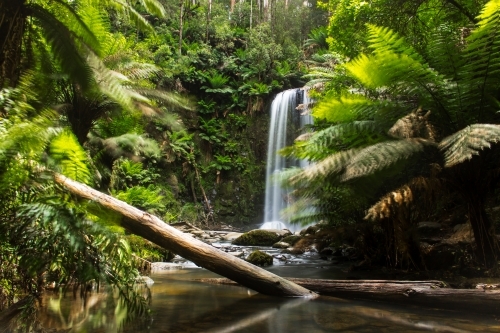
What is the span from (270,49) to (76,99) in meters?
11.1

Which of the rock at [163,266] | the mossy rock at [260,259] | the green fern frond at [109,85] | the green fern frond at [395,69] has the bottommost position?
the rock at [163,266]

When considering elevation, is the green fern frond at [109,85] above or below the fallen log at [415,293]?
above

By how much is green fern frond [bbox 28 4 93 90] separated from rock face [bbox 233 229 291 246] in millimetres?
5957

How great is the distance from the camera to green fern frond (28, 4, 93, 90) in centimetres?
344

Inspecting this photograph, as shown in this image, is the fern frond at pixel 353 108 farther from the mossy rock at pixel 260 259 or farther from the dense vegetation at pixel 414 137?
the mossy rock at pixel 260 259

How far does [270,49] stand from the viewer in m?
16.0

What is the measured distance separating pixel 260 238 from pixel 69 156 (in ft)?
20.5

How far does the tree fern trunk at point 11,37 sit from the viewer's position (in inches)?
128

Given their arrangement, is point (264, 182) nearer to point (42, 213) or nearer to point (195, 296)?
point (195, 296)

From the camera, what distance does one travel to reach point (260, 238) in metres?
8.88

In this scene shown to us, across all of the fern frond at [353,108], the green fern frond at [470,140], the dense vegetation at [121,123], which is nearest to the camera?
the dense vegetation at [121,123]

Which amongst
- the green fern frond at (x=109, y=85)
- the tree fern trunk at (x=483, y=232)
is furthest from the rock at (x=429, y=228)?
the green fern frond at (x=109, y=85)

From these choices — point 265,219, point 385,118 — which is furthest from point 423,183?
point 265,219

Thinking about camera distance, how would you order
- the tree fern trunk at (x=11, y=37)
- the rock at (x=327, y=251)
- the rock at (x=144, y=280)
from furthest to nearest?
the rock at (x=327, y=251)
the tree fern trunk at (x=11, y=37)
the rock at (x=144, y=280)
